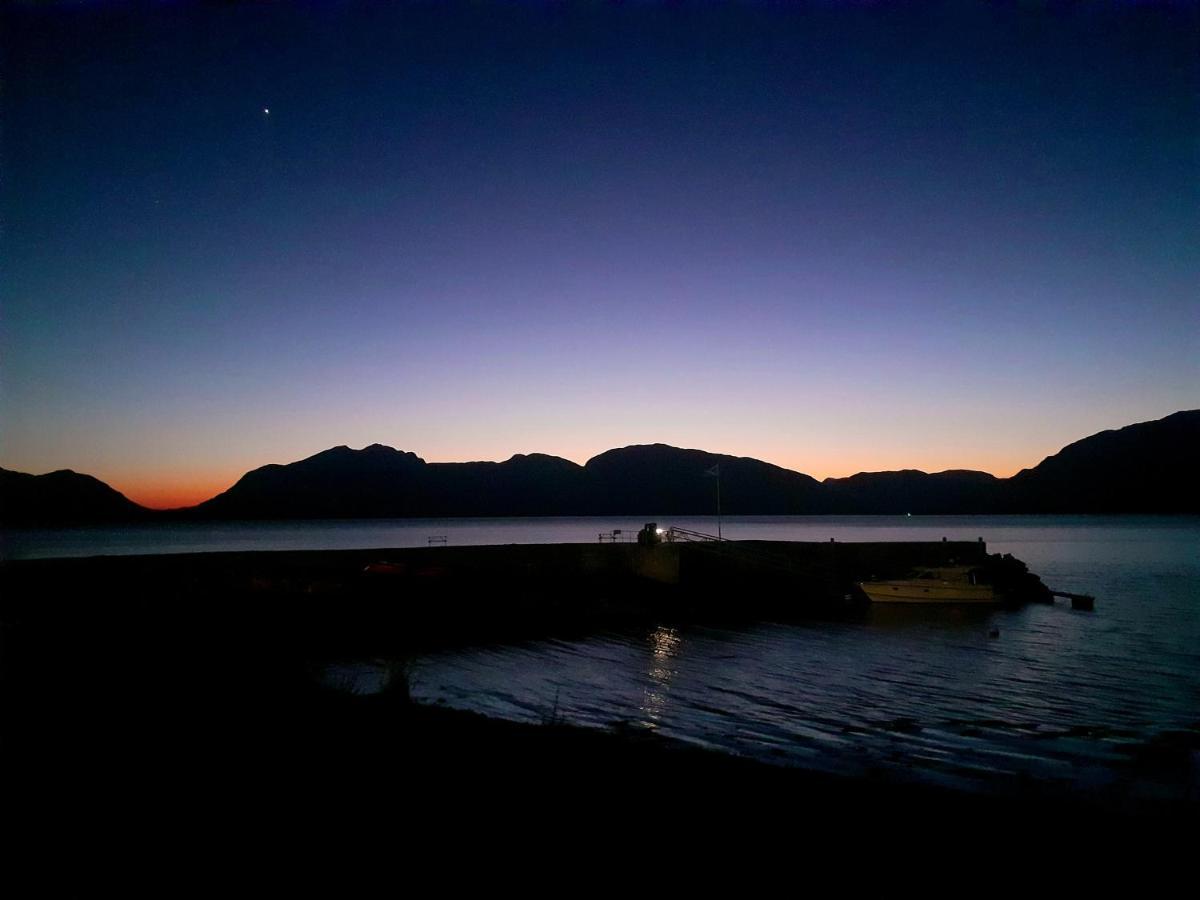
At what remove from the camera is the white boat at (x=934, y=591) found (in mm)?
44375

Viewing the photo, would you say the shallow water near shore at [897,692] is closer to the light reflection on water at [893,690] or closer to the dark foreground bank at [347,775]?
the light reflection on water at [893,690]

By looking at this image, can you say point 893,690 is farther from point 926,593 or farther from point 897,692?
point 926,593

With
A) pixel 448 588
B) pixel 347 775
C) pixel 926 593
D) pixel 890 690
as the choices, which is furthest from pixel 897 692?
pixel 926 593

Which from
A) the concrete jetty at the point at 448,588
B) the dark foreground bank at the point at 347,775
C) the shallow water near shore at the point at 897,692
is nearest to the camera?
the dark foreground bank at the point at 347,775

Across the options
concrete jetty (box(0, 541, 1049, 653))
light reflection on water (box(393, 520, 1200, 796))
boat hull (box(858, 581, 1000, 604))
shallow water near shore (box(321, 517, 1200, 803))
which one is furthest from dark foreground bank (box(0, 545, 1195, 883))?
boat hull (box(858, 581, 1000, 604))

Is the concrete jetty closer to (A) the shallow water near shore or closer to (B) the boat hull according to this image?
(B) the boat hull

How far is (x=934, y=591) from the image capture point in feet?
146

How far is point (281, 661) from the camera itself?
45.8 ft

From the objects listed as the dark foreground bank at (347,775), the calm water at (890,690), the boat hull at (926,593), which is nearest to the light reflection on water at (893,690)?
the calm water at (890,690)

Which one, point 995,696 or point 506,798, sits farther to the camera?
point 995,696

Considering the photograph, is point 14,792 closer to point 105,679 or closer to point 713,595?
point 105,679

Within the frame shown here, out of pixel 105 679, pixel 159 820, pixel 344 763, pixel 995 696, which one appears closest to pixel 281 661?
pixel 105 679

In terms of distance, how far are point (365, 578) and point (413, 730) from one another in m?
31.6

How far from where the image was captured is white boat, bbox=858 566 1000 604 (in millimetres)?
44375
